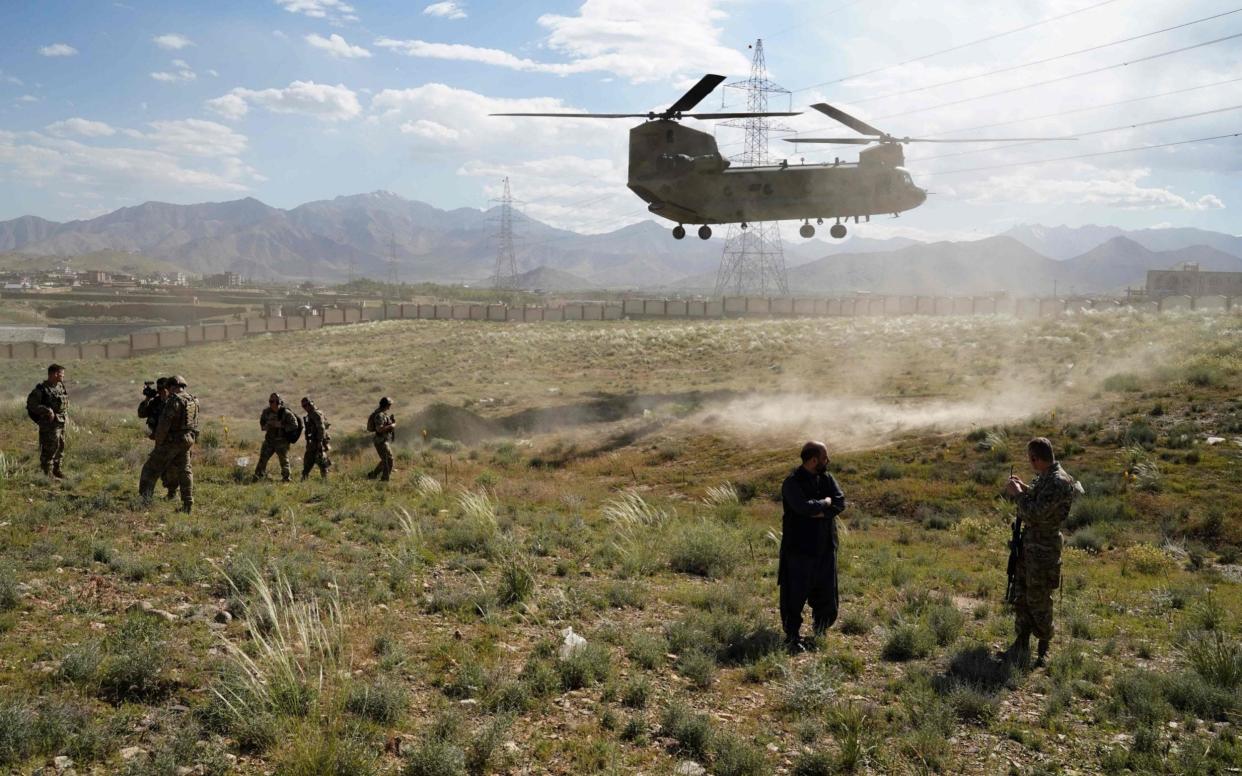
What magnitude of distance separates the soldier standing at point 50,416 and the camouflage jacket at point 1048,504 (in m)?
16.0

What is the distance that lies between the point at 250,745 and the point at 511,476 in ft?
52.1

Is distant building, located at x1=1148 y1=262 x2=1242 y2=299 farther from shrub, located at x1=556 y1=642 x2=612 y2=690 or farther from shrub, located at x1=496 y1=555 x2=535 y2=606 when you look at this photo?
shrub, located at x1=556 y1=642 x2=612 y2=690

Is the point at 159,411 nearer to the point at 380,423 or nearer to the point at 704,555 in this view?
the point at 380,423

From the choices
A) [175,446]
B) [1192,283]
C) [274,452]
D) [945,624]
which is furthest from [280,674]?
[1192,283]

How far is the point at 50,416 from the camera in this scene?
15164 millimetres

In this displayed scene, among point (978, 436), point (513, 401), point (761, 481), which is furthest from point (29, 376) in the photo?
point (978, 436)

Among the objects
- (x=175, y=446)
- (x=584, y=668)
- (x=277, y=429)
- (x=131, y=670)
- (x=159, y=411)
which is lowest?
(x=584, y=668)

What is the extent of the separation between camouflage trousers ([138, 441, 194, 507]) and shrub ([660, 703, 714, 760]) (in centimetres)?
977

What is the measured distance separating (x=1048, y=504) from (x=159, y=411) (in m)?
14.0

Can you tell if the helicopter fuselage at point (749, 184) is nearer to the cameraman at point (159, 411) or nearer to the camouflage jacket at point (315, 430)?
the camouflage jacket at point (315, 430)

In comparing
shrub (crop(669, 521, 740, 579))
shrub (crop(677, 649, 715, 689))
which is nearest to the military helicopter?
shrub (crop(669, 521, 740, 579))

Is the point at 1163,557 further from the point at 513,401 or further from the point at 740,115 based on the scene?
the point at 513,401

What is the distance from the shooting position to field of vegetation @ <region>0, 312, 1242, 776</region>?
622cm

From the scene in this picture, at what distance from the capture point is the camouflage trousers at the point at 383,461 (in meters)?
17.7
